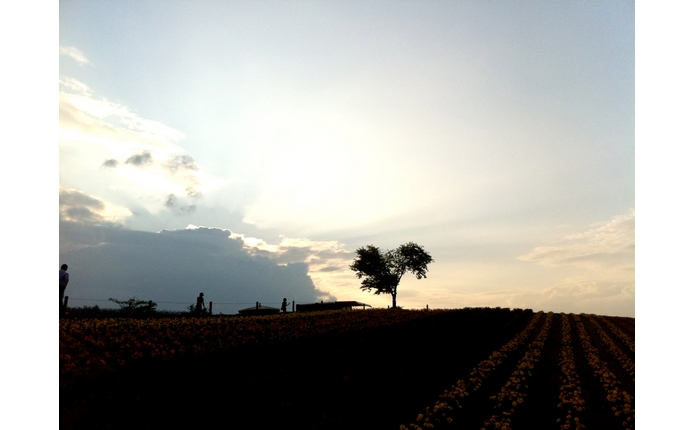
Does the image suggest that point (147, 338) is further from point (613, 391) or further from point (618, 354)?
point (618, 354)

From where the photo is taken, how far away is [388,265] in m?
74.6

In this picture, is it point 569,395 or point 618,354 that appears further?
point 618,354

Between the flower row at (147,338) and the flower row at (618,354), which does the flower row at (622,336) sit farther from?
the flower row at (147,338)

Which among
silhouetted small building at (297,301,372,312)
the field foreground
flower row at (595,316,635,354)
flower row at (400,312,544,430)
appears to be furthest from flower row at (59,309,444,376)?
silhouetted small building at (297,301,372,312)

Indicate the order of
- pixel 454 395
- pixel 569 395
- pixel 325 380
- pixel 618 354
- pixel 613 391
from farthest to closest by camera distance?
pixel 618 354
pixel 613 391
pixel 569 395
pixel 325 380
pixel 454 395

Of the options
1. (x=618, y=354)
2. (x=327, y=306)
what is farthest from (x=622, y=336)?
(x=327, y=306)

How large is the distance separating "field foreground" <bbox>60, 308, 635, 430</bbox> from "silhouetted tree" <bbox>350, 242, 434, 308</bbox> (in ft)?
153

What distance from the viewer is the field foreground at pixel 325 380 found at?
39.5 feet

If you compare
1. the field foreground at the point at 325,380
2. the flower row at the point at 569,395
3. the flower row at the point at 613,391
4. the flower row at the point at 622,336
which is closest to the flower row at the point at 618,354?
the field foreground at the point at 325,380

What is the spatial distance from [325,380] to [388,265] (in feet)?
196

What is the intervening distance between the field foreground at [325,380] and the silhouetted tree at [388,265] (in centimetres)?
4656
